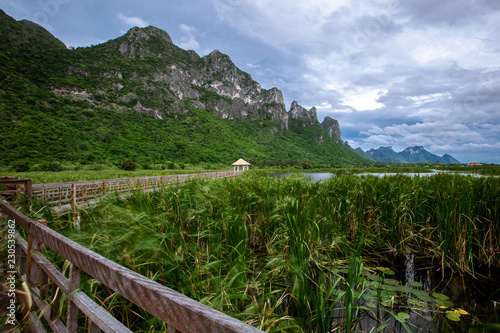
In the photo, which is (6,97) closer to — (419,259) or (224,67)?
(419,259)

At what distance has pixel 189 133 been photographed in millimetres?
67062

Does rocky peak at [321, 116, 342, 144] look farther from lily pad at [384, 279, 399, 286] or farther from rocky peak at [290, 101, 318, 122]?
lily pad at [384, 279, 399, 286]

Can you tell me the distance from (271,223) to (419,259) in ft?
8.00

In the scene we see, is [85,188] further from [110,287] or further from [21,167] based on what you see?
[21,167]

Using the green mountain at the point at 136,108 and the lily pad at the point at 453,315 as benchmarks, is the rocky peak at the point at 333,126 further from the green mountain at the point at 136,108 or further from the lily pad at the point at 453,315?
the lily pad at the point at 453,315

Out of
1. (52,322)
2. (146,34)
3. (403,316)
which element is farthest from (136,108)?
(403,316)

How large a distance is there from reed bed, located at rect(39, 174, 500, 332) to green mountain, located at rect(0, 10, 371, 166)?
3432 cm

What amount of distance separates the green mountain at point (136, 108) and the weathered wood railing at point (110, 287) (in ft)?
115

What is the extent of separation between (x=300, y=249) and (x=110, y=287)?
1813 mm

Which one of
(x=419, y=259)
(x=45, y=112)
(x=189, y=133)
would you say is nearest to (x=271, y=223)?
(x=419, y=259)

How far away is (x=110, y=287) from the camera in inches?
29.3

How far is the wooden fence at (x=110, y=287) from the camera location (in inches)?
18.4

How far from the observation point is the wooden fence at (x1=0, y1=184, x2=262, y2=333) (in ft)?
1.54

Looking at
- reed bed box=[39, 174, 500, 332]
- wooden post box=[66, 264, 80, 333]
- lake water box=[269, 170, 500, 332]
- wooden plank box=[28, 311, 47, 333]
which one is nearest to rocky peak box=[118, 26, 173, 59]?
reed bed box=[39, 174, 500, 332]
